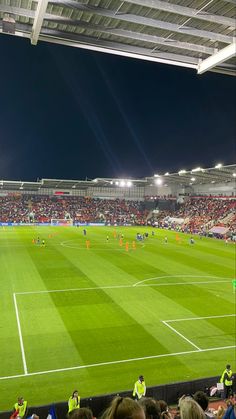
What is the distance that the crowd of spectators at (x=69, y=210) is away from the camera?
90.3 meters

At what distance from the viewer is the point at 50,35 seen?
814 centimetres

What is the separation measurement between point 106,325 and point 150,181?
77893 mm

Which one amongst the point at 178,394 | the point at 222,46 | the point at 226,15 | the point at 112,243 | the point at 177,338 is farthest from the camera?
the point at 112,243

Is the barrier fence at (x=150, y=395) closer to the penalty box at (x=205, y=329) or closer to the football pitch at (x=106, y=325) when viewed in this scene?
the football pitch at (x=106, y=325)

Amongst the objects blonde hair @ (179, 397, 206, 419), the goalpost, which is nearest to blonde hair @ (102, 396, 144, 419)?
blonde hair @ (179, 397, 206, 419)

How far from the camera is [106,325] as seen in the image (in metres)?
18.3

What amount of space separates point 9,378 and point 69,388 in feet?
7.88

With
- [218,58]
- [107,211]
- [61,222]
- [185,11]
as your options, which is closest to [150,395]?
[218,58]

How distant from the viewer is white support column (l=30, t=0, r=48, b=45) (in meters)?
6.57

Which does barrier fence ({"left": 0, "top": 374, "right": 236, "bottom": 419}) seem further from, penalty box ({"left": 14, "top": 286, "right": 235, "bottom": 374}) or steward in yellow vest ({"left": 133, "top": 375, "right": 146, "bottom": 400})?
penalty box ({"left": 14, "top": 286, "right": 235, "bottom": 374})

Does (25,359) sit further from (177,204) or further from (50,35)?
(177,204)

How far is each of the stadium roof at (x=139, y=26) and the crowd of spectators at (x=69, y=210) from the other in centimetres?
8042

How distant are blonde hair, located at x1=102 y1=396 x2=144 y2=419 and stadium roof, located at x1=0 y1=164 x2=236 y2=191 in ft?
210

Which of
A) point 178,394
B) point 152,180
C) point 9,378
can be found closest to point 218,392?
point 178,394
